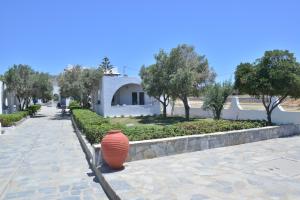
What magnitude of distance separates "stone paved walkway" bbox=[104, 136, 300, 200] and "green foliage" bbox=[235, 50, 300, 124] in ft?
13.3

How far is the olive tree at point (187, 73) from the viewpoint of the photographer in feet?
67.7

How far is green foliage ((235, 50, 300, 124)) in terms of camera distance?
1229 cm

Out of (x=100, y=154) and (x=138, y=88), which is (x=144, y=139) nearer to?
(x=100, y=154)

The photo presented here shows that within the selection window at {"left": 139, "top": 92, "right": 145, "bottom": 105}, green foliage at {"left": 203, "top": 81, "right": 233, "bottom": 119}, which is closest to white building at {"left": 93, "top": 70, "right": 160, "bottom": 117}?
window at {"left": 139, "top": 92, "right": 145, "bottom": 105}

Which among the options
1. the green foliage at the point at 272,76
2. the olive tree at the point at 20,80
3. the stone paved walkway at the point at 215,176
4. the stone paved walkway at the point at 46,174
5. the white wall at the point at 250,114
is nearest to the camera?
the stone paved walkway at the point at 215,176

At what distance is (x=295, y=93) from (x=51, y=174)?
33.3 feet

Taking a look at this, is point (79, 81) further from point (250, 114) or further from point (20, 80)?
point (250, 114)

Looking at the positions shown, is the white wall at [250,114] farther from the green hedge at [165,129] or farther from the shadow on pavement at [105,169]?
the shadow on pavement at [105,169]

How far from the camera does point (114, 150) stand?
6750mm

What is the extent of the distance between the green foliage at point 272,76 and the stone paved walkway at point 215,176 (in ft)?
13.3

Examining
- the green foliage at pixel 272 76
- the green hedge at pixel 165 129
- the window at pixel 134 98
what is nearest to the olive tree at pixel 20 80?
the window at pixel 134 98

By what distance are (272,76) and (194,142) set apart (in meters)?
5.37

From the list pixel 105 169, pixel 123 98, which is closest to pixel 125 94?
pixel 123 98

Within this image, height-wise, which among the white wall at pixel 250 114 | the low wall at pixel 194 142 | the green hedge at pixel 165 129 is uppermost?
the white wall at pixel 250 114
